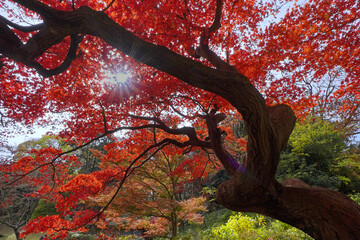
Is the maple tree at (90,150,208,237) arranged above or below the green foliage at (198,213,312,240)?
above

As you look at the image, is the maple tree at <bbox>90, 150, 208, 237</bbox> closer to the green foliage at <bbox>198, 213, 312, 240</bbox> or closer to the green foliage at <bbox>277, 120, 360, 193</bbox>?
the green foliage at <bbox>198, 213, 312, 240</bbox>

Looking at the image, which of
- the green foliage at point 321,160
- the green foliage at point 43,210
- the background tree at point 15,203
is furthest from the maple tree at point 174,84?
the green foliage at point 43,210

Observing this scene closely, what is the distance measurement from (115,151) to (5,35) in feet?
19.1

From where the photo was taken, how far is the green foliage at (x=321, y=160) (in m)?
8.98

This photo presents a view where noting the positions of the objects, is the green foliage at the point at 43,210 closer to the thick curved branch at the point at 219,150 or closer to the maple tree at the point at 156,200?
the maple tree at the point at 156,200

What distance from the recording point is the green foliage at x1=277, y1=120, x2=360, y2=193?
8983 mm

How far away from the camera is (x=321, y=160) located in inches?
390

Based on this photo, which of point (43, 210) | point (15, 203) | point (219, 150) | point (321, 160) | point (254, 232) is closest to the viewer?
point (219, 150)

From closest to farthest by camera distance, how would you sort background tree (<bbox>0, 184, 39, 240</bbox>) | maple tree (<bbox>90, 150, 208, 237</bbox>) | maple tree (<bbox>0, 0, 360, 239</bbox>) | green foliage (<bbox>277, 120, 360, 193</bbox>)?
maple tree (<bbox>0, 0, 360, 239</bbox>), maple tree (<bbox>90, 150, 208, 237</bbox>), green foliage (<bbox>277, 120, 360, 193</bbox>), background tree (<bbox>0, 184, 39, 240</bbox>)

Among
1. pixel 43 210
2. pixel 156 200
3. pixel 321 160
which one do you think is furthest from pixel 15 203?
pixel 321 160

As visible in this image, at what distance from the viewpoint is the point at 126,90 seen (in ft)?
17.3

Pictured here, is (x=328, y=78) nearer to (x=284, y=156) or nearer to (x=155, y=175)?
(x=284, y=156)

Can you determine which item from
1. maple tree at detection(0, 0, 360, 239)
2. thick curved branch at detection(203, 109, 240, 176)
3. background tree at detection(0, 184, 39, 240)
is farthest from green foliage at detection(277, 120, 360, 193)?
background tree at detection(0, 184, 39, 240)

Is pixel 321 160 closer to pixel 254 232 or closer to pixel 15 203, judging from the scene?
pixel 254 232
